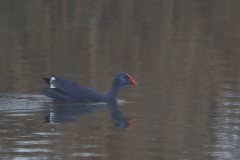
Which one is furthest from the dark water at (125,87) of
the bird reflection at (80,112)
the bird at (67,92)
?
the bird at (67,92)

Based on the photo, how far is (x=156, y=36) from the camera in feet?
65.4

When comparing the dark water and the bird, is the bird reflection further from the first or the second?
the bird

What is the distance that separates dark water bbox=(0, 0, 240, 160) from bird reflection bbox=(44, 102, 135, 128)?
0.02 metres

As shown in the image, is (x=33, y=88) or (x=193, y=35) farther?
(x=193, y=35)

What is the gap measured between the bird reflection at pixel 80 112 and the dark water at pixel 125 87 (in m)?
0.02

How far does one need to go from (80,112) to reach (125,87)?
2861 mm

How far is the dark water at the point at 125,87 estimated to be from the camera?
7520 millimetres

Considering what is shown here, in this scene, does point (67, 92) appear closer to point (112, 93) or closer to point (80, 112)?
point (80, 112)

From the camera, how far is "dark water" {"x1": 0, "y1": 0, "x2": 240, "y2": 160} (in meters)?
7.52

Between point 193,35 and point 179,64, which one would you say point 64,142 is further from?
point 193,35

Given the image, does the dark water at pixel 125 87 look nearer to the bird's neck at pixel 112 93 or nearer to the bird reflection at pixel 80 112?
the bird reflection at pixel 80 112

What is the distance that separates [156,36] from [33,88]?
363 inches

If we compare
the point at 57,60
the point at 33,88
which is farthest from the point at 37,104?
the point at 57,60

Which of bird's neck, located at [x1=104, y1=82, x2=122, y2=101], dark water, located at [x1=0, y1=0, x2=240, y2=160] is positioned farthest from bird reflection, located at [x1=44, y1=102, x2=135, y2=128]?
bird's neck, located at [x1=104, y1=82, x2=122, y2=101]
